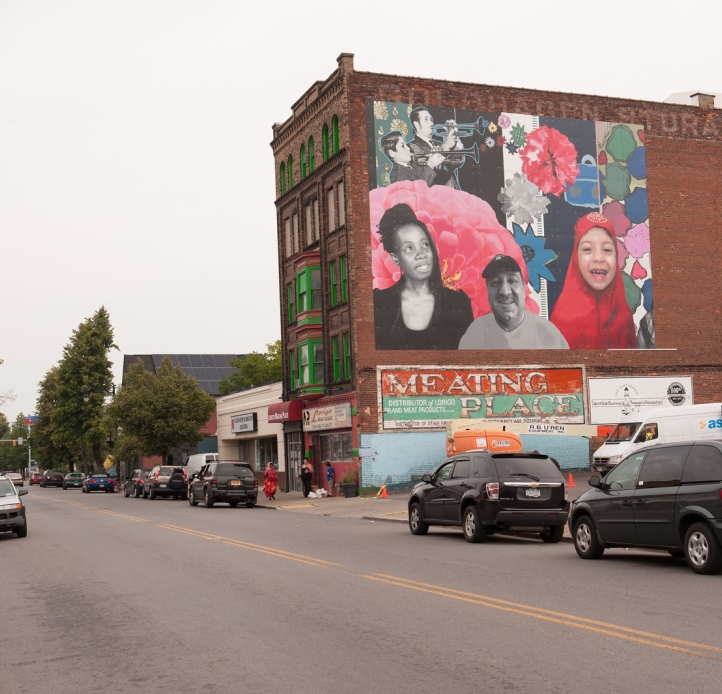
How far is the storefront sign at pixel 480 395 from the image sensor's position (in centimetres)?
4034

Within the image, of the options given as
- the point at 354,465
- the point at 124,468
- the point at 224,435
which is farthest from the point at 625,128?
the point at 124,468

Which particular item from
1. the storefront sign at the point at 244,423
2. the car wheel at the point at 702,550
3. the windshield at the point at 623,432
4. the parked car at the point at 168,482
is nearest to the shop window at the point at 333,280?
the parked car at the point at 168,482

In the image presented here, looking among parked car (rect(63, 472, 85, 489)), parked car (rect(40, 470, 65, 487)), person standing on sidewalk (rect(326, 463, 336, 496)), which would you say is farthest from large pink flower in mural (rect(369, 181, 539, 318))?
parked car (rect(40, 470, 65, 487))

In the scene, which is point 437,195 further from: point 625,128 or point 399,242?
point 625,128

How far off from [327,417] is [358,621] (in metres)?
32.9

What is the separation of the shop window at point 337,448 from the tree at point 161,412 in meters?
17.2

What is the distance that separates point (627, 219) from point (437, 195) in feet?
30.0

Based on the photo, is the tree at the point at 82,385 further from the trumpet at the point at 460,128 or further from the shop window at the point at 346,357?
the trumpet at the point at 460,128

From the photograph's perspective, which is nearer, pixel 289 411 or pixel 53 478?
pixel 289 411

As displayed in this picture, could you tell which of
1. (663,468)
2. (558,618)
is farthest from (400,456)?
(558,618)

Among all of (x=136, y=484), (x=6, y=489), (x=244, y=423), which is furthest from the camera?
(x=244, y=423)

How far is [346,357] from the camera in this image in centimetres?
4159

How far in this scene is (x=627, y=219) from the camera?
44031 millimetres

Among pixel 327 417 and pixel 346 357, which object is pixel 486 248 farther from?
pixel 327 417
